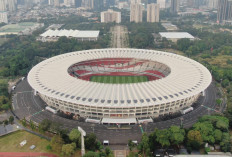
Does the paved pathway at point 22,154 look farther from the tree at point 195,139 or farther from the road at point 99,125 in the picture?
the tree at point 195,139

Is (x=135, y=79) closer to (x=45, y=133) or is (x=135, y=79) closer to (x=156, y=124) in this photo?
(x=156, y=124)

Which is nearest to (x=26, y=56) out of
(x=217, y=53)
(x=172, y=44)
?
(x=172, y=44)

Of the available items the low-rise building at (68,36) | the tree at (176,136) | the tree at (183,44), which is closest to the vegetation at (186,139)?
the tree at (176,136)

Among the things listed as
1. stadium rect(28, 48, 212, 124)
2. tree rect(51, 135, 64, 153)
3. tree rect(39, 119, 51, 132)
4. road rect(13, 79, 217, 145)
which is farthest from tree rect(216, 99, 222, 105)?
tree rect(39, 119, 51, 132)

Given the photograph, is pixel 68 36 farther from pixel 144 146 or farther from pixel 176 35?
pixel 144 146

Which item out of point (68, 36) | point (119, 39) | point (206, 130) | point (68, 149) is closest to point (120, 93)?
point (68, 149)

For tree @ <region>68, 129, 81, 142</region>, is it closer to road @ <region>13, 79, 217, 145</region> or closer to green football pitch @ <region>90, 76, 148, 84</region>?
road @ <region>13, 79, 217, 145</region>
